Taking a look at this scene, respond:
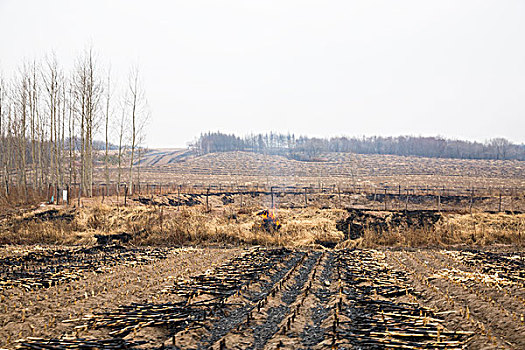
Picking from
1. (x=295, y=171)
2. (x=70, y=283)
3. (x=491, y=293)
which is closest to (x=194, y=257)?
(x=70, y=283)

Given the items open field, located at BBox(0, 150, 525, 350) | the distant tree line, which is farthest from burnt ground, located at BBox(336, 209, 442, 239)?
the distant tree line

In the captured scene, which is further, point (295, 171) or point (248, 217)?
point (295, 171)

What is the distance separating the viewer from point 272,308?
7.79 metres

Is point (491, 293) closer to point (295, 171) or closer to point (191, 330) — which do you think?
point (191, 330)

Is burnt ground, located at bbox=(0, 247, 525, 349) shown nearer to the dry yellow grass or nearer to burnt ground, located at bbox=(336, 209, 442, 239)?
the dry yellow grass

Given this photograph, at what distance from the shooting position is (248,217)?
22.0 metres

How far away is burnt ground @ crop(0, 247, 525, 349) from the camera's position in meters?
5.74

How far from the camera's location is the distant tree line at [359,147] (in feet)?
400

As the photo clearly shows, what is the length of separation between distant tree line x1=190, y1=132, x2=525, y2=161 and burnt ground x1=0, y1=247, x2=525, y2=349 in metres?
98.2

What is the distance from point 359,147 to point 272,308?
137 m

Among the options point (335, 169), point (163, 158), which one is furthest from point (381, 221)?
point (163, 158)

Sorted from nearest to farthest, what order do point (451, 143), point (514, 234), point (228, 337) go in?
point (228, 337), point (514, 234), point (451, 143)

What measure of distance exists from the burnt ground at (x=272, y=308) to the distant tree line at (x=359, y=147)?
322 feet

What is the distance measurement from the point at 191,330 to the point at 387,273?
6.72m
